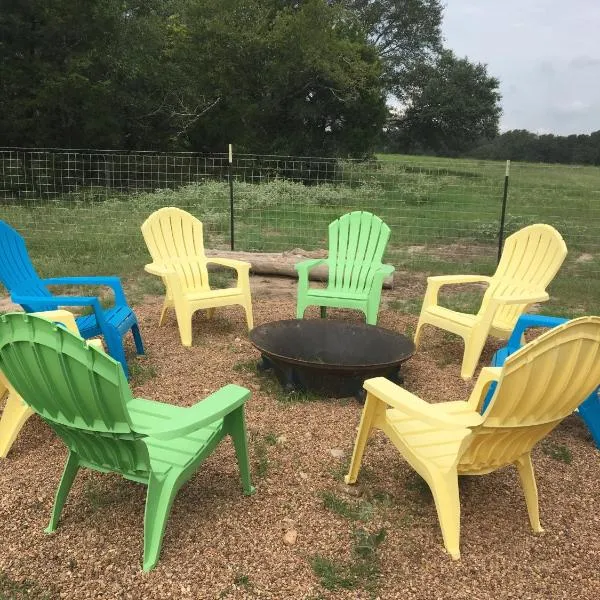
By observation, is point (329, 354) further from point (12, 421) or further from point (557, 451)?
point (12, 421)

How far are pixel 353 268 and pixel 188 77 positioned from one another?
13.2m

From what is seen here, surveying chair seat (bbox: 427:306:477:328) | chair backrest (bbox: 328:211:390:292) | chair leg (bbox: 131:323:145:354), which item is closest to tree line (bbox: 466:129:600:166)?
chair backrest (bbox: 328:211:390:292)

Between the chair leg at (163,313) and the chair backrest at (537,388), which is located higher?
the chair backrest at (537,388)

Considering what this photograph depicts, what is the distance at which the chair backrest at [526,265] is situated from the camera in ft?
13.0

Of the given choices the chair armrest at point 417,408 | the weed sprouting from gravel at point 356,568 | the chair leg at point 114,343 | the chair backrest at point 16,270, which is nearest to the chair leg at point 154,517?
the weed sprouting from gravel at point 356,568

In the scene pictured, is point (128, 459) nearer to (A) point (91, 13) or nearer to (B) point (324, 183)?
(B) point (324, 183)

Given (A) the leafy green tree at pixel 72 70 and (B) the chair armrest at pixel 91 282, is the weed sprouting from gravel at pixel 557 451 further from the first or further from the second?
(A) the leafy green tree at pixel 72 70

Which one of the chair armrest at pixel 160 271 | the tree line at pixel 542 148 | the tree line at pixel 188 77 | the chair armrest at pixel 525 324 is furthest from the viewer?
the tree line at pixel 542 148

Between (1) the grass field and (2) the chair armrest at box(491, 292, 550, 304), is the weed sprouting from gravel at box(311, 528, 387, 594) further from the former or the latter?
(1) the grass field

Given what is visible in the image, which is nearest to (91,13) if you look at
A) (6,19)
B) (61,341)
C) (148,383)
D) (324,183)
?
(6,19)

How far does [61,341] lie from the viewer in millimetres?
1733

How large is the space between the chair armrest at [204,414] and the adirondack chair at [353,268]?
220 centimetres

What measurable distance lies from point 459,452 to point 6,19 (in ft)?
44.6

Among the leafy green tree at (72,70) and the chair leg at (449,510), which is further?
the leafy green tree at (72,70)
